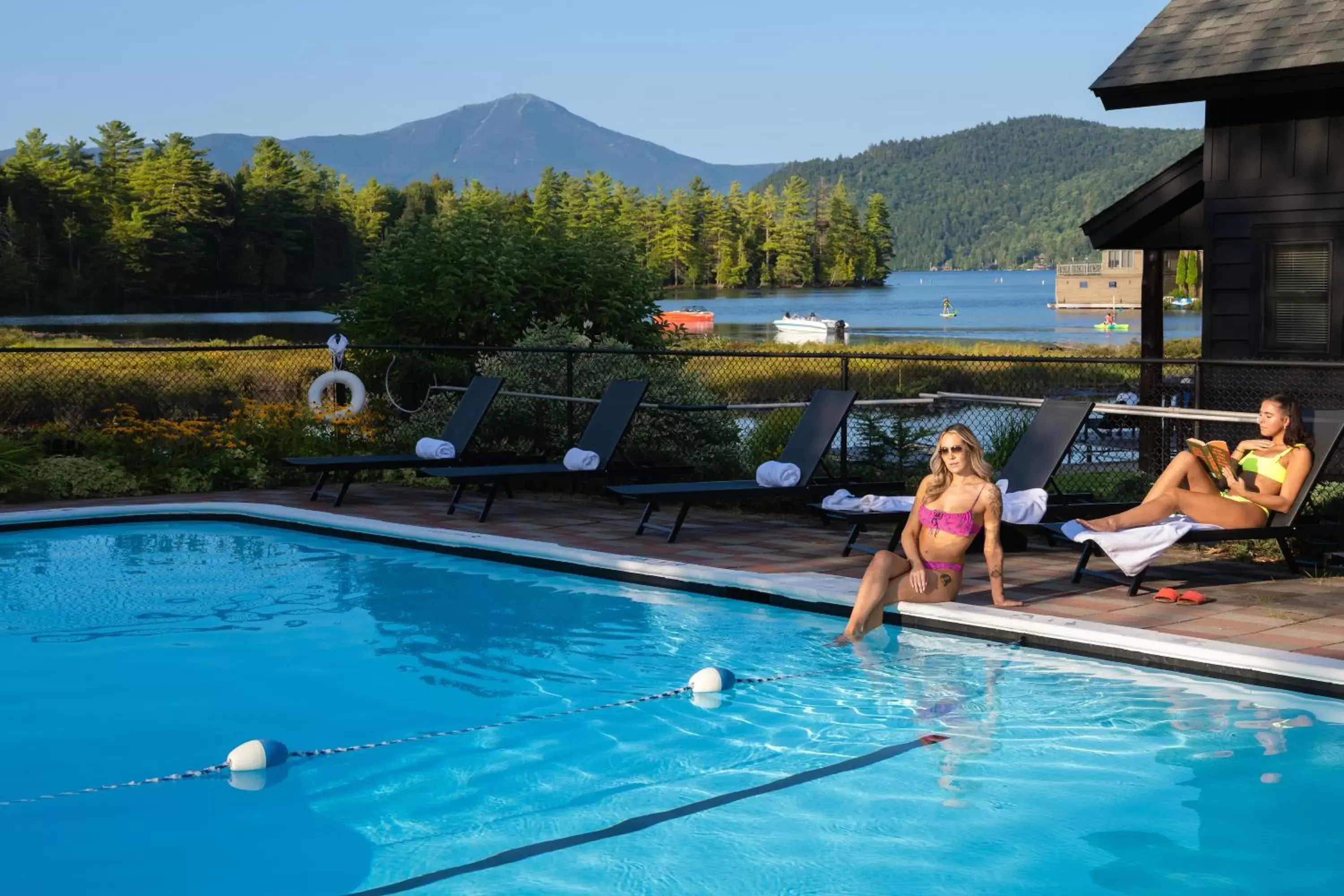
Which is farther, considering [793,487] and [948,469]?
[793,487]

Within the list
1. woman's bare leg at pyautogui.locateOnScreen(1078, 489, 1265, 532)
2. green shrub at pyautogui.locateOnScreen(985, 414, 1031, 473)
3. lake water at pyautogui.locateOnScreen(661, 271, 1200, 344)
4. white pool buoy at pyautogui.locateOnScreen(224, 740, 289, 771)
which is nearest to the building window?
green shrub at pyautogui.locateOnScreen(985, 414, 1031, 473)

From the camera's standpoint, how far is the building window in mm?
13836

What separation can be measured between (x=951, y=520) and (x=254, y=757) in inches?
151

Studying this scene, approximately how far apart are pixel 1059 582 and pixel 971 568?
73cm

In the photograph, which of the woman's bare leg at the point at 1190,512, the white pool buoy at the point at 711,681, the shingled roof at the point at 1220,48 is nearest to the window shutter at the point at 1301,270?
the shingled roof at the point at 1220,48

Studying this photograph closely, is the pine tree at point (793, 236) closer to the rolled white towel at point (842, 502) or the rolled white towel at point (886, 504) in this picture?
the rolled white towel at point (842, 502)

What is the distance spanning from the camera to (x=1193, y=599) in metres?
7.67

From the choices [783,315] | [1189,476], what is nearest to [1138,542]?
[1189,476]

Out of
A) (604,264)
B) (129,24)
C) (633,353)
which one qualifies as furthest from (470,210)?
(129,24)

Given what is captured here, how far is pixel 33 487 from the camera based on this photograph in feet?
40.9

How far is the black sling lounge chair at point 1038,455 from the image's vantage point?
350 inches

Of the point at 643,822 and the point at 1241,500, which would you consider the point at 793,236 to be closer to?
the point at 1241,500

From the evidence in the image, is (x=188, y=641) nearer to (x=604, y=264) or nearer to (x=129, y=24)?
(x=604, y=264)

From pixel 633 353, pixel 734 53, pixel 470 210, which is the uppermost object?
pixel 734 53
